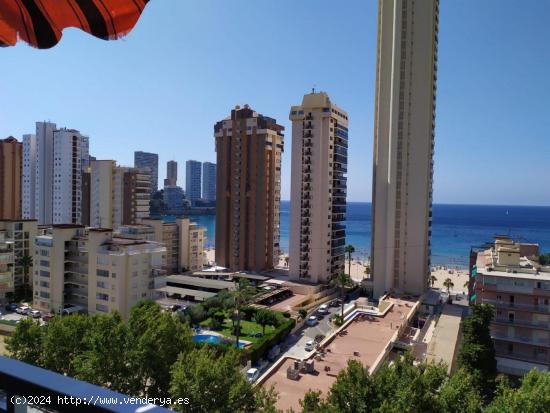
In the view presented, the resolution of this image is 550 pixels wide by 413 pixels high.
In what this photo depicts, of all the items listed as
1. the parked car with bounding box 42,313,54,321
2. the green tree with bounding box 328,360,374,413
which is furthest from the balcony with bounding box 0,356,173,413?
the parked car with bounding box 42,313,54,321

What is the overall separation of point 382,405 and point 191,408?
4.98m

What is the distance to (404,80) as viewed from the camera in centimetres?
3347

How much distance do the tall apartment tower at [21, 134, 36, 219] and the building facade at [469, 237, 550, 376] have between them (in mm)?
51282

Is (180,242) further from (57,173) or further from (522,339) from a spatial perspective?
(522,339)

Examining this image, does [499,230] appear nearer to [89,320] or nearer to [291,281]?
[291,281]

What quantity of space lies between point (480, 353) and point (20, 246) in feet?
109

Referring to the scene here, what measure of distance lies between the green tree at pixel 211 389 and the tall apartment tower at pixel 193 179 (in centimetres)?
14456

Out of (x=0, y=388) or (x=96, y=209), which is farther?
(x=96, y=209)

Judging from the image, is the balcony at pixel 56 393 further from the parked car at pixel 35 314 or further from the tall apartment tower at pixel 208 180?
the tall apartment tower at pixel 208 180

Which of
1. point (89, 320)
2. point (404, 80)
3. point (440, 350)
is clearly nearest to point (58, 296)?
point (89, 320)

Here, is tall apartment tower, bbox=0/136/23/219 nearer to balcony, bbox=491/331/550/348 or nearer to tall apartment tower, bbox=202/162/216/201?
balcony, bbox=491/331/550/348

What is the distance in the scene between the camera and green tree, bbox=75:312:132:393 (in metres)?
12.2

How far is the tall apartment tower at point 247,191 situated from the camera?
4103cm

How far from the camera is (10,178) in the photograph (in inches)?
1828
